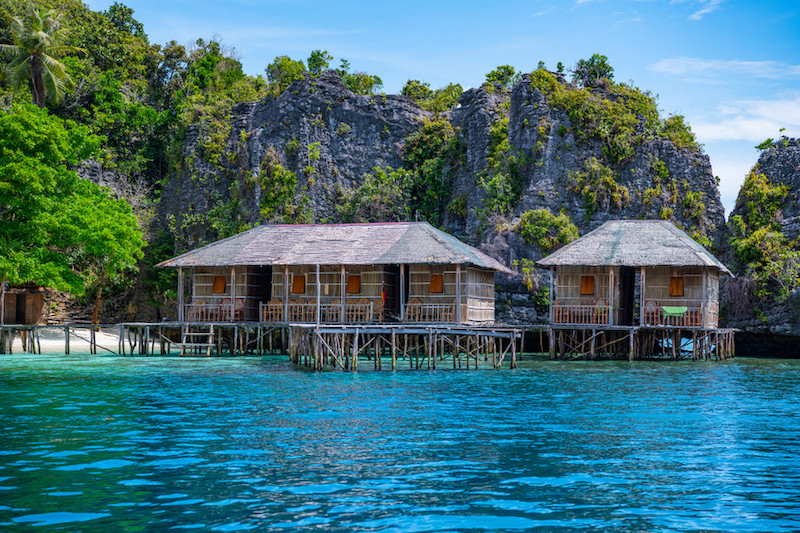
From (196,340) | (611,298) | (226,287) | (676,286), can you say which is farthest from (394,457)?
(196,340)

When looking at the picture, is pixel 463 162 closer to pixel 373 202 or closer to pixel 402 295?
pixel 373 202

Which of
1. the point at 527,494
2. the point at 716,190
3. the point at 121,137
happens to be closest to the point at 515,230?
the point at 716,190

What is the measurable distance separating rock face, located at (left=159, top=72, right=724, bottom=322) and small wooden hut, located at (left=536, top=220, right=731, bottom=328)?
670cm

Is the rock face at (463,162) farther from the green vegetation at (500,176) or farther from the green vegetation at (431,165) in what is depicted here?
the green vegetation at (431,165)

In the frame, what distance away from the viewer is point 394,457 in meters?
12.7

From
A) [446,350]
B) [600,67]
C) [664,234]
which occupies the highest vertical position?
[600,67]

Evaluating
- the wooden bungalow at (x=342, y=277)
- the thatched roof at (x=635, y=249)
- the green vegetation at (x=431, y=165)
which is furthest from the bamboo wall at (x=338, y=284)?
the green vegetation at (x=431, y=165)

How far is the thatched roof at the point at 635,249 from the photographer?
35344mm

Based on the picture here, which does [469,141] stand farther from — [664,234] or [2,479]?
[2,479]

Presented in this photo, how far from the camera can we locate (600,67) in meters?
54.2

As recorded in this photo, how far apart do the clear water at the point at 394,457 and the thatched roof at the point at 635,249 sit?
12243 millimetres

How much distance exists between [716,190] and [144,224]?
120 feet

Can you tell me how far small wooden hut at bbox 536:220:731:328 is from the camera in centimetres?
3578

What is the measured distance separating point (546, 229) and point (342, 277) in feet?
49.0
